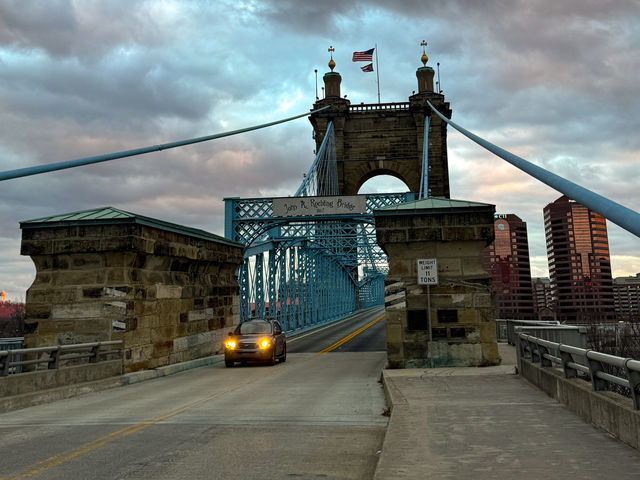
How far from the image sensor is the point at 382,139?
5691 cm

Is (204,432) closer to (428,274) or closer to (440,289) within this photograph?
(428,274)

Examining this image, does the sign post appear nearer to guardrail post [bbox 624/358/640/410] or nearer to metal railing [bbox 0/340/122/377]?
metal railing [bbox 0/340/122/377]

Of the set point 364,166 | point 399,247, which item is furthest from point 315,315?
point 399,247

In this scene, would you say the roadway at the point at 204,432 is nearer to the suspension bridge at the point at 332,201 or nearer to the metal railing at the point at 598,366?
the metal railing at the point at 598,366

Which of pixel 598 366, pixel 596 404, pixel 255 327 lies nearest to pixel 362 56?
pixel 255 327

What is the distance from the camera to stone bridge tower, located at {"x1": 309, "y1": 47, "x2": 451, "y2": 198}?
55594 mm

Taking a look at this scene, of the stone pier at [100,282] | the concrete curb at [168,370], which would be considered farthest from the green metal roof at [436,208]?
the concrete curb at [168,370]

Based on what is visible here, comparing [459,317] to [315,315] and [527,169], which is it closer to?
[527,169]

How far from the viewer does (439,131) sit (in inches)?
2203

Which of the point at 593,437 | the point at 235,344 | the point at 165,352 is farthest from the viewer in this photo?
the point at 235,344

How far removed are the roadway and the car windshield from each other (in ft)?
15.7

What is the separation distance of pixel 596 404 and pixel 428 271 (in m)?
6.94

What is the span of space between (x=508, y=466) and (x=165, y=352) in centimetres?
1225

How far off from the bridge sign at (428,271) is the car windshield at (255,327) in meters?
6.36
